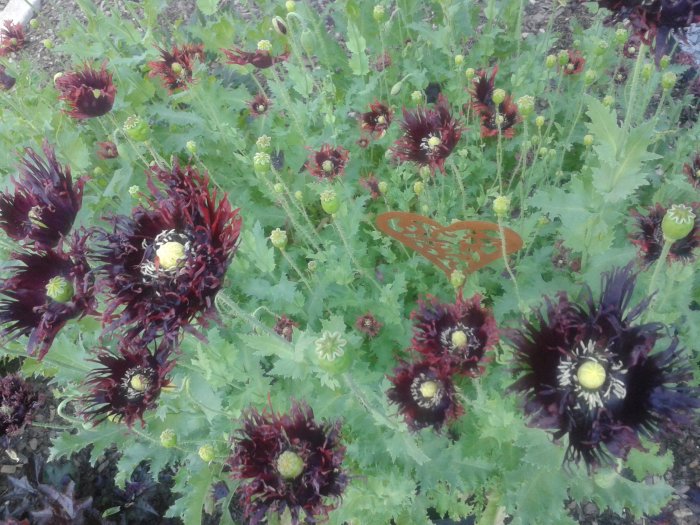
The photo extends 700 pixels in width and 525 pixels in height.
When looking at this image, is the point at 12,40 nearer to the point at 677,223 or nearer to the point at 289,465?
the point at 289,465

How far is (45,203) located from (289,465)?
1.12 metres

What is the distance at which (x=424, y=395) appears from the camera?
61.1 inches

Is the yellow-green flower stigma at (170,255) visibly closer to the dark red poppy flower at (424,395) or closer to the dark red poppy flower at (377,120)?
the dark red poppy flower at (424,395)

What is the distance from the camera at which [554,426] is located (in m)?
1.25

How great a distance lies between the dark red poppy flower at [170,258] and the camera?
1.31 m

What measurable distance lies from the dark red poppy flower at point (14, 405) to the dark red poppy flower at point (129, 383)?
0.76 metres

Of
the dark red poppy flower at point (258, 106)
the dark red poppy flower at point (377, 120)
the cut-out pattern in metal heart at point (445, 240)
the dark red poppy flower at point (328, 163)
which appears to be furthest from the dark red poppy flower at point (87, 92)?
the cut-out pattern in metal heart at point (445, 240)

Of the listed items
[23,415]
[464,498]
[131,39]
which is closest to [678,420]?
[464,498]

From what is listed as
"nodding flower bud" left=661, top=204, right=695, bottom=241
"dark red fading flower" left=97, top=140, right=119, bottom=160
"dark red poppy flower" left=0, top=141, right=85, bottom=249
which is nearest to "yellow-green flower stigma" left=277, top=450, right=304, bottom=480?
"dark red poppy flower" left=0, top=141, right=85, bottom=249

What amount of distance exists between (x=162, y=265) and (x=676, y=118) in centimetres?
284

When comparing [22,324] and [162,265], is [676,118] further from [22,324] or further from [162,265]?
[22,324]

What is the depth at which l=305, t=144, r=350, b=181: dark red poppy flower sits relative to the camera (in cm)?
223

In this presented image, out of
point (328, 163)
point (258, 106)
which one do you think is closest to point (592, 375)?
point (328, 163)

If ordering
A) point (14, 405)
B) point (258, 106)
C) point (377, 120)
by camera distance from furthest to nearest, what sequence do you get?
point (258, 106) → point (377, 120) → point (14, 405)
